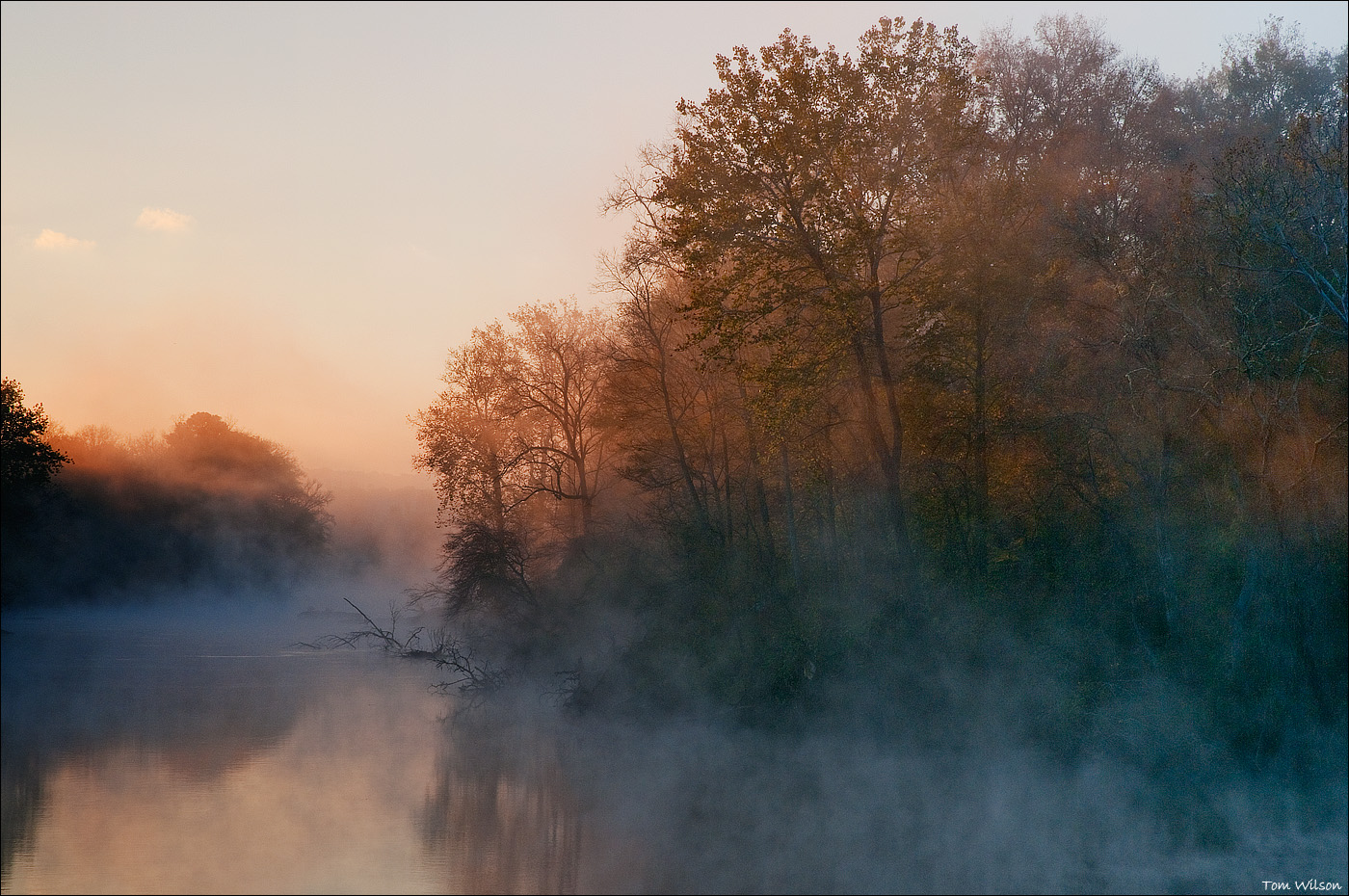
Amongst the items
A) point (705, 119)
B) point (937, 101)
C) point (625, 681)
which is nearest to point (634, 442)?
point (625, 681)

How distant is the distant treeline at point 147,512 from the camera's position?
3253 cm

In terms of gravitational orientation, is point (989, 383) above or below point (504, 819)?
above

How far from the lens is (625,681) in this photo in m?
23.3

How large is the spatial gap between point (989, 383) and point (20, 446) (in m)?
28.3

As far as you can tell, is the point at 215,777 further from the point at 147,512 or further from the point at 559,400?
the point at 147,512

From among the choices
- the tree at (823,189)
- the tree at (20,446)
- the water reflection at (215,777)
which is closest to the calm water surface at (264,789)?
the water reflection at (215,777)

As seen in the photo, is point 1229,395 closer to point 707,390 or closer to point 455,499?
point 707,390

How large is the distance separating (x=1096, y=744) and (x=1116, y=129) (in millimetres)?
16166

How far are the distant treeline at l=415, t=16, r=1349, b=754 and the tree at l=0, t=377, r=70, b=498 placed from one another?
1483cm

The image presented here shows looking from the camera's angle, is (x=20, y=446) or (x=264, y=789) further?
(x=20, y=446)

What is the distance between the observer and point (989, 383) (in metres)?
19.8

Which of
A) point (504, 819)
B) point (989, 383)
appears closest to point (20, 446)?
point (504, 819)

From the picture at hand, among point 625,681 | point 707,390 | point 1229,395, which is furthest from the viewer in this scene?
point 707,390

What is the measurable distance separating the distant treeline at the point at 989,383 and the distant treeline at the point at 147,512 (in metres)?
17.0
